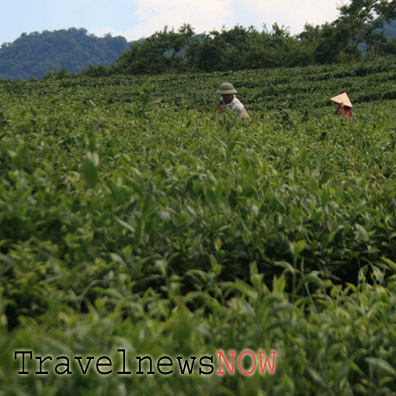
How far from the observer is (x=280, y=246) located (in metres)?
2.07

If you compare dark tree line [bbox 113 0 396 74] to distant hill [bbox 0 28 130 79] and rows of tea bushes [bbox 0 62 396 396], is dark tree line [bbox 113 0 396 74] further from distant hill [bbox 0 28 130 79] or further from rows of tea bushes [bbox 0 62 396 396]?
distant hill [bbox 0 28 130 79]

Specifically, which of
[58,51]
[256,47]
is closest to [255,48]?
[256,47]

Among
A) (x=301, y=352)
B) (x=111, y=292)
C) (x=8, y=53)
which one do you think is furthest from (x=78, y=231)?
(x=8, y=53)

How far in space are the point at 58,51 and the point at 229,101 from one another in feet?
496

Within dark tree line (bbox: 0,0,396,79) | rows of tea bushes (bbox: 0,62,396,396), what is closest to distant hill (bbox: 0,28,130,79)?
dark tree line (bbox: 0,0,396,79)

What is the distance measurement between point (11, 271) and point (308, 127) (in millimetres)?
4350

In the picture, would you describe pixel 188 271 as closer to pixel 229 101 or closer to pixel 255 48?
pixel 229 101

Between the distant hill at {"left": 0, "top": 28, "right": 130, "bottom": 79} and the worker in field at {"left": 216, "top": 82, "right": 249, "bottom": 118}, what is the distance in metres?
135

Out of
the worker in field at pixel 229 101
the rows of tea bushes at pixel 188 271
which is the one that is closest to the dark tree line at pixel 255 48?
the worker in field at pixel 229 101

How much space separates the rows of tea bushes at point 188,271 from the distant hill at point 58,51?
139 m

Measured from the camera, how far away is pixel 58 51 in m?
144

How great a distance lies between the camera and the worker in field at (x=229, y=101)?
6.30 meters

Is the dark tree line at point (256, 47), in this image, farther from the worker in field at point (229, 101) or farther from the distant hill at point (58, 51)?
the distant hill at point (58, 51)

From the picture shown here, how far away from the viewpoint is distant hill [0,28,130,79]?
13500cm
